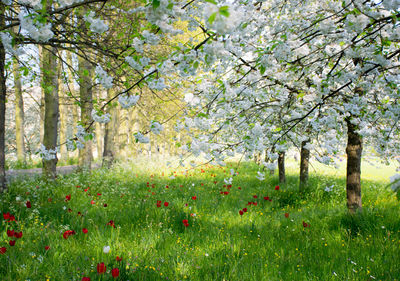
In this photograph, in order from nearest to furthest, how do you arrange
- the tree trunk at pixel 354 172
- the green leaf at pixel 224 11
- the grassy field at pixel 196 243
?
the green leaf at pixel 224 11 < the grassy field at pixel 196 243 < the tree trunk at pixel 354 172

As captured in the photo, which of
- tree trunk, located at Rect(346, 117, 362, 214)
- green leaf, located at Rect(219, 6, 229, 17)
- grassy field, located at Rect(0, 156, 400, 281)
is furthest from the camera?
tree trunk, located at Rect(346, 117, 362, 214)

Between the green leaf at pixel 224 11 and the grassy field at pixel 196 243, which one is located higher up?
the green leaf at pixel 224 11

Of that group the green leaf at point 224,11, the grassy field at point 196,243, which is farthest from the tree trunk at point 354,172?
the green leaf at point 224,11

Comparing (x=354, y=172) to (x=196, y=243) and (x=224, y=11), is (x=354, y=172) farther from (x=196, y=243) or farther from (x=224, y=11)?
(x=224, y=11)

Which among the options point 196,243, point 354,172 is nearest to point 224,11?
point 196,243

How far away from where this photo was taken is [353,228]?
3629 millimetres

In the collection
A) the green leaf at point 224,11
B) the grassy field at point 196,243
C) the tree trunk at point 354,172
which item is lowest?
the grassy field at point 196,243

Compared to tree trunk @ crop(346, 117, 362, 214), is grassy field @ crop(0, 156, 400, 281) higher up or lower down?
lower down

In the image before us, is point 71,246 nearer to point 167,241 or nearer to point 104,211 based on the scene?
point 167,241

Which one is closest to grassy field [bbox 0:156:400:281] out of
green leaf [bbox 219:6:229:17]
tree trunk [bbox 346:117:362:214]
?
tree trunk [bbox 346:117:362:214]

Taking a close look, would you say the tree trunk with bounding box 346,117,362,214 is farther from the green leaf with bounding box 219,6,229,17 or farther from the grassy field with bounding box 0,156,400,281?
the green leaf with bounding box 219,6,229,17

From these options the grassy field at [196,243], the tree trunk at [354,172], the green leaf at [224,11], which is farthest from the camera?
the tree trunk at [354,172]

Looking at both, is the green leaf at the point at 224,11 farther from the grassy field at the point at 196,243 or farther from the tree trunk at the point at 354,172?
the tree trunk at the point at 354,172

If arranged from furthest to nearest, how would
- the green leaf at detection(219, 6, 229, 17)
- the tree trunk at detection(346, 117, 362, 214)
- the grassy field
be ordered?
the tree trunk at detection(346, 117, 362, 214)
the grassy field
the green leaf at detection(219, 6, 229, 17)
